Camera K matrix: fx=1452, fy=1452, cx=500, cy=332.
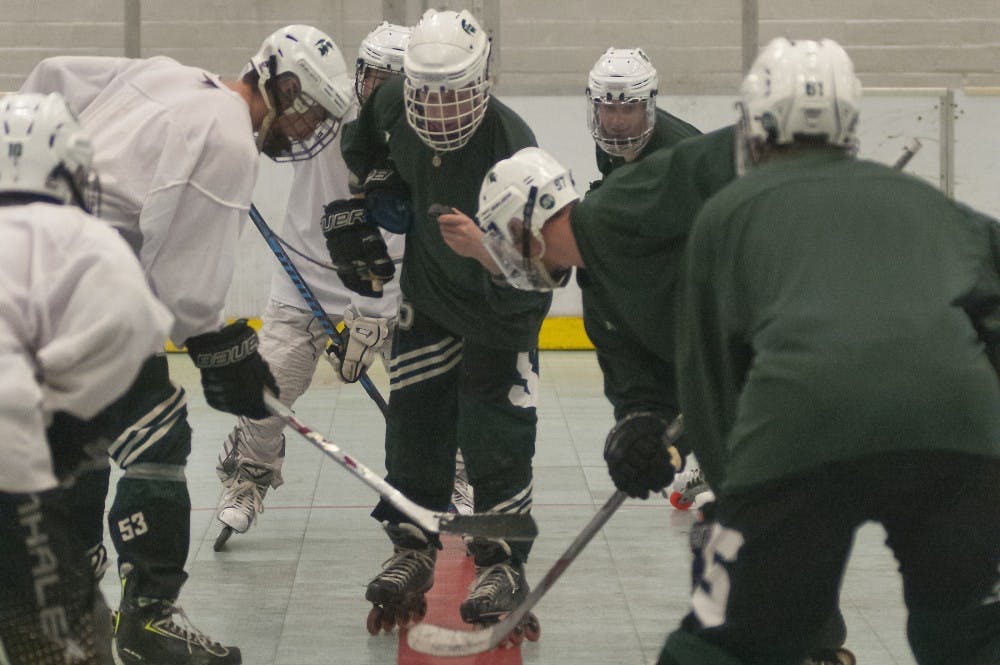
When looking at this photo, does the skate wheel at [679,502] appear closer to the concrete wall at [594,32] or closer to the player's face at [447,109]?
the player's face at [447,109]

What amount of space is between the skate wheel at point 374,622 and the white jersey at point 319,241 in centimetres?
123

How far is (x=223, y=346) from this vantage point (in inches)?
115

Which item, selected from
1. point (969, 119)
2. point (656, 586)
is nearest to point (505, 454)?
point (656, 586)

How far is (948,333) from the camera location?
183 cm

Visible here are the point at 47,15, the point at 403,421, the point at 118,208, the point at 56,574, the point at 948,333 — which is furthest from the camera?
the point at 47,15

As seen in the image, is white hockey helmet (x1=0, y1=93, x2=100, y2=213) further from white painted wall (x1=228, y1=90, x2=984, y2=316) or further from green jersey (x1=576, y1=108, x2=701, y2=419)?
white painted wall (x1=228, y1=90, x2=984, y2=316)

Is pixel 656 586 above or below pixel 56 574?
below

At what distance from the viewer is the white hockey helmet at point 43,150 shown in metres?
2.18

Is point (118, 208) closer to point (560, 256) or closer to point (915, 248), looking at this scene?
point (560, 256)

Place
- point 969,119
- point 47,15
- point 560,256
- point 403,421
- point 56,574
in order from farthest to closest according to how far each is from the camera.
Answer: point 47,15
point 969,119
point 403,421
point 560,256
point 56,574

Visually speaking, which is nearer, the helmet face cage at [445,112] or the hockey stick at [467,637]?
the hockey stick at [467,637]

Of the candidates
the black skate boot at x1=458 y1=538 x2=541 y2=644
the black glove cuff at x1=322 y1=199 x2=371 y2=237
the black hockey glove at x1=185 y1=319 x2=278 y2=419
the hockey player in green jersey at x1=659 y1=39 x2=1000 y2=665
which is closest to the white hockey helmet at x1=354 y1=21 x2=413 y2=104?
the black glove cuff at x1=322 y1=199 x2=371 y2=237

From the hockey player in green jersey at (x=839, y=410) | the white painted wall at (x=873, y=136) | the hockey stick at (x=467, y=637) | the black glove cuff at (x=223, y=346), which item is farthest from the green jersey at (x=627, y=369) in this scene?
the white painted wall at (x=873, y=136)

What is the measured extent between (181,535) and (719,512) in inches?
57.1
